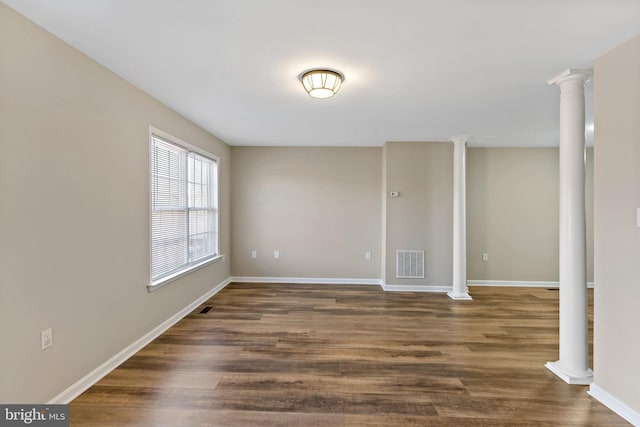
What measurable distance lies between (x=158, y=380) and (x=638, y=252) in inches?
135

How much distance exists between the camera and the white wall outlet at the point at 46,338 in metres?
1.85

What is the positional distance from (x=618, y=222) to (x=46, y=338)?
12.4ft

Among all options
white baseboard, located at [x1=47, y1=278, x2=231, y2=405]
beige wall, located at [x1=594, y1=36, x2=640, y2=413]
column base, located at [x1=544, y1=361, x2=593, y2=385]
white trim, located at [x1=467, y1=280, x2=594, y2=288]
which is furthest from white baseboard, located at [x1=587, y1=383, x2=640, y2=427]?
white baseboard, located at [x1=47, y1=278, x2=231, y2=405]

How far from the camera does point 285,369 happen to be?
2.50 metres

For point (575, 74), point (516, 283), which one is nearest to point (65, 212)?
point (575, 74)

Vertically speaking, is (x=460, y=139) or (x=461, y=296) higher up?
(x=460, y=139)

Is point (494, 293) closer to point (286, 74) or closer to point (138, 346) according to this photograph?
point (286, 74)

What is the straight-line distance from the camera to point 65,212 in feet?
6.59

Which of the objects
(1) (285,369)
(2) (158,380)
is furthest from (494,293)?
(2) (158,380)

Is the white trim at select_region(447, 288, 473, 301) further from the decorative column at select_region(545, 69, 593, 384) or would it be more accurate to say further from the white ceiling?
the white ceiling

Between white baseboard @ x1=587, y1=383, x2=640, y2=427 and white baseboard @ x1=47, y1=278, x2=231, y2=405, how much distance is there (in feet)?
12.0

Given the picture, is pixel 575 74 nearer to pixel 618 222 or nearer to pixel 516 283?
pixel 618 222

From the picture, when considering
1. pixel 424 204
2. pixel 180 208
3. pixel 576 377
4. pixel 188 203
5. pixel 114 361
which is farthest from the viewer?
pixel 424 204

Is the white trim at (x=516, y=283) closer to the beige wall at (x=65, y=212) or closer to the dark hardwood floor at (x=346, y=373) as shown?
the dark hardwood floor at (x=346, y=373)
